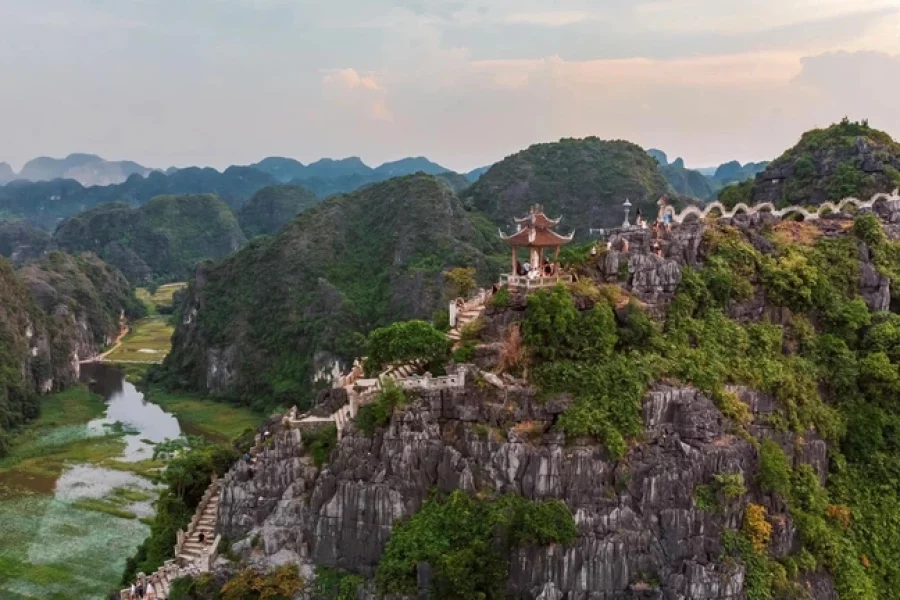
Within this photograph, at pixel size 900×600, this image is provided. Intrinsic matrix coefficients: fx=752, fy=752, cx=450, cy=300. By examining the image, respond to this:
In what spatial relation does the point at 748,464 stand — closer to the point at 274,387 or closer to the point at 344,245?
the point at 274,387

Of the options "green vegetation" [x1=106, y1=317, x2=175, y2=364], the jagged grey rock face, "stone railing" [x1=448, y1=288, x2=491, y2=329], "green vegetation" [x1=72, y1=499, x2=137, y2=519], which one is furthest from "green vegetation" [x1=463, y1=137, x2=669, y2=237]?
the jagged grey rock face

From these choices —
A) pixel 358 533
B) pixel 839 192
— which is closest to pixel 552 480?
pixel 358 533

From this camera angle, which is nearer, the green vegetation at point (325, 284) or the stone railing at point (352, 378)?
the stone railing at point (352, 378)

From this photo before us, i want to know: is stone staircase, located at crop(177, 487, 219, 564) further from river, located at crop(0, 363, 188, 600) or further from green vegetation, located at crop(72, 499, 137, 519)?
green vegetation, located at crop(72, 499, 137, 519)

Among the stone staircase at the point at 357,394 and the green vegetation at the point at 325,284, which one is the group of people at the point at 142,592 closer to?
the stone staircase at the point at 357,394

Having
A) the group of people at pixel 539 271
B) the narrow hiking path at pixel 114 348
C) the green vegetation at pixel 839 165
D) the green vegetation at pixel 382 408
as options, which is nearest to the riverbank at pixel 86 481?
the narrow hiking path at pixel 114 348

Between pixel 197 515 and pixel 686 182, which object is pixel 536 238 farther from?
pixel 686 182

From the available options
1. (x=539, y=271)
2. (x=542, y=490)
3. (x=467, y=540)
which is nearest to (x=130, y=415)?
(x=539, y=271)

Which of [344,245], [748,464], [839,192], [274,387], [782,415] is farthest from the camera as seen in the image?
[344,245]
